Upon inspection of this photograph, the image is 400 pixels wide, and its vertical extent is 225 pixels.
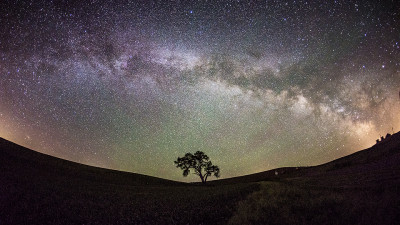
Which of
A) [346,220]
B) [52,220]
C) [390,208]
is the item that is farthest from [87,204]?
[390,208]

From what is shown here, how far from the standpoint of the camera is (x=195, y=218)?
951 cm

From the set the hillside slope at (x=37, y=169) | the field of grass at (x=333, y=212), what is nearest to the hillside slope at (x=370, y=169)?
the field of grass at (x=333, y=212)

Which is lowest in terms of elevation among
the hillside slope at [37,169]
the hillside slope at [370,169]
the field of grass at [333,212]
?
the field of grass at [333,212]

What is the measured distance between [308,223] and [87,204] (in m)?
14.6

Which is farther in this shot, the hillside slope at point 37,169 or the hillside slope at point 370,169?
the hillside slope at point 37,169

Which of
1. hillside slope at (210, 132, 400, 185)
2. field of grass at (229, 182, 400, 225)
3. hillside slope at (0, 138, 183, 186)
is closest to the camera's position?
field of grass at (229, 182, 400, 225)

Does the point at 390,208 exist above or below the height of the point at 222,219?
above

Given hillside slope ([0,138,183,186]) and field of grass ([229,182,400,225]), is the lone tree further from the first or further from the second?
field of grass ([229,182,400,225])

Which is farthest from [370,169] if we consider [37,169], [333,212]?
[37,169]

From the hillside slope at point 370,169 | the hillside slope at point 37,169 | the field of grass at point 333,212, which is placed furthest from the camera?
the hillside slope at point 37,169

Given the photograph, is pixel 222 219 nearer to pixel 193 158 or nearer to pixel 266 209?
pixel 266 209

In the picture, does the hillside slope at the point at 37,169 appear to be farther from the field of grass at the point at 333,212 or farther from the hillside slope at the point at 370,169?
the hillside slope at the point at 370,169

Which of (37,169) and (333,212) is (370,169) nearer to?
(333,212)

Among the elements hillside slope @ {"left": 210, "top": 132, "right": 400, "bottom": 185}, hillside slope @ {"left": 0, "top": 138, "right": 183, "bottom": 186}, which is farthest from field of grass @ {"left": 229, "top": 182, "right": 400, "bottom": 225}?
hillside slope @ {"left": 0, "top": 138, "right": 183, "bottom": 186}
